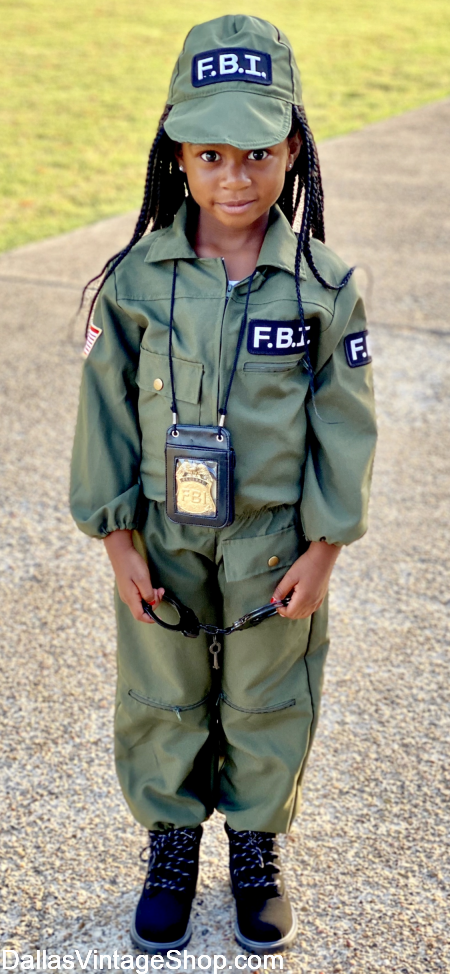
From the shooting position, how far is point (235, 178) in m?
1.55

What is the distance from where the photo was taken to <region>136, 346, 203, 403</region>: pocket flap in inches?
64.9

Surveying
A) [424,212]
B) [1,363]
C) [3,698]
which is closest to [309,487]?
[3,698]

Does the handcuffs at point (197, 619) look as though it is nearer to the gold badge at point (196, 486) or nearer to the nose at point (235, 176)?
the gold badge at point (196, 486)

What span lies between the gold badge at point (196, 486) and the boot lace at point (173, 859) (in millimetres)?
706

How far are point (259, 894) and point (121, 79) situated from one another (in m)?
10.1

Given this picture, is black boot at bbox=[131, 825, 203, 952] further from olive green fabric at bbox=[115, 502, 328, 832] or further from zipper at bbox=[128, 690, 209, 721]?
zipper at bbox=[128, 690, 209, 721]

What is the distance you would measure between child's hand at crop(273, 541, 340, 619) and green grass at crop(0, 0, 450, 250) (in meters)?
4.57

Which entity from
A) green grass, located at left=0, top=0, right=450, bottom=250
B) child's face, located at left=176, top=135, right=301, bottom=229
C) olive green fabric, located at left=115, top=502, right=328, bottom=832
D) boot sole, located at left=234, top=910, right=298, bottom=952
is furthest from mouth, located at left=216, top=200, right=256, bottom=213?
green grass, located at left=0, top=0, right=450, bottom=250

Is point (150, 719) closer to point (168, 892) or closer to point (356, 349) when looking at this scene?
point (168, 892)

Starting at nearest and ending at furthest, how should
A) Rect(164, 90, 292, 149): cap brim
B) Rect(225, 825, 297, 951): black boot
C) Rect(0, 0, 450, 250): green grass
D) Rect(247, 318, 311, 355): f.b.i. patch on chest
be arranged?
Rect(164, 90, 292, 149): cap brim < Rect(247, 318, 311, 355): f.b.i. patch on chest < Rect(225, 825, 297, 951): black boot < Rect(0, 0, 450, 250): green grass

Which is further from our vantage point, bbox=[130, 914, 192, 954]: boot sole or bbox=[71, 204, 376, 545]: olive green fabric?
bbox=[130, 914, 192, 954]: boot sole

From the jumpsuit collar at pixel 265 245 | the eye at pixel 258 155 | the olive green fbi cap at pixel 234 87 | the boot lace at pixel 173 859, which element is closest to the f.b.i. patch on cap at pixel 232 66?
the olive green fbi cap at pixel 234 87

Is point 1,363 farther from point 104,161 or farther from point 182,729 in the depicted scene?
point 104,161

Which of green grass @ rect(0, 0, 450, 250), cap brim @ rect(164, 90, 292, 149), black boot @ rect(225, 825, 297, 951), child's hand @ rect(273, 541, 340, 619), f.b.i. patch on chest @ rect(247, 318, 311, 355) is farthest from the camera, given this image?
green grass @ rect(0, 0, 450, 250)
